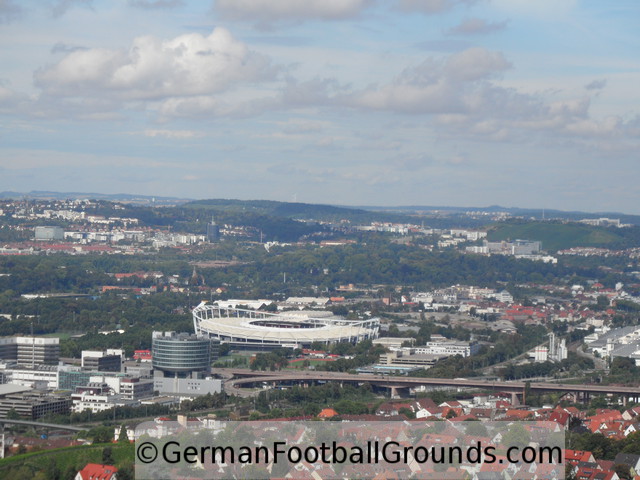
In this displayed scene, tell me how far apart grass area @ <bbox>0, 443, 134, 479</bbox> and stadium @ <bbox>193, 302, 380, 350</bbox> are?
87.3 ft

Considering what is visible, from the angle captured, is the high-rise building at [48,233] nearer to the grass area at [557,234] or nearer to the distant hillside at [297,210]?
the grass area at [557,234]

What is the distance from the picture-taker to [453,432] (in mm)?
24188

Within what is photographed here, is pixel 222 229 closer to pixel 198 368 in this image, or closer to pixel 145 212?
pixel 145 212

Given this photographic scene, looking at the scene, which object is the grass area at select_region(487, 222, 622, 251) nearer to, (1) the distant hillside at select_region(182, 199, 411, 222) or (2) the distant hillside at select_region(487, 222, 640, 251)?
(2) the distant hillside at select_region(487, 222, 640, 251)

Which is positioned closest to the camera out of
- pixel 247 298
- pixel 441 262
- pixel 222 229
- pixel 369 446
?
pixel 369 446

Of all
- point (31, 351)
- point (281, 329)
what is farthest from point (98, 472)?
point (281, 329)

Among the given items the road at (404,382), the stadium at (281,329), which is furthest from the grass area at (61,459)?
the stadium at (281,329)

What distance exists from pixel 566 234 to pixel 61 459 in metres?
96.5

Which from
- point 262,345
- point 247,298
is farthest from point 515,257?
point 262,345

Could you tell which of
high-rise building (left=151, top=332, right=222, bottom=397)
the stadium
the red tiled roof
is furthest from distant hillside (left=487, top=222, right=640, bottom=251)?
the red tiled roof

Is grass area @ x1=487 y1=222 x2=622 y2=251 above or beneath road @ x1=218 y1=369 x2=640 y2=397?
above

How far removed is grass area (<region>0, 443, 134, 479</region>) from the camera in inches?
922

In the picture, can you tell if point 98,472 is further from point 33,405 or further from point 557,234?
point 557,234

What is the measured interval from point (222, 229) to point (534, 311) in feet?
190
